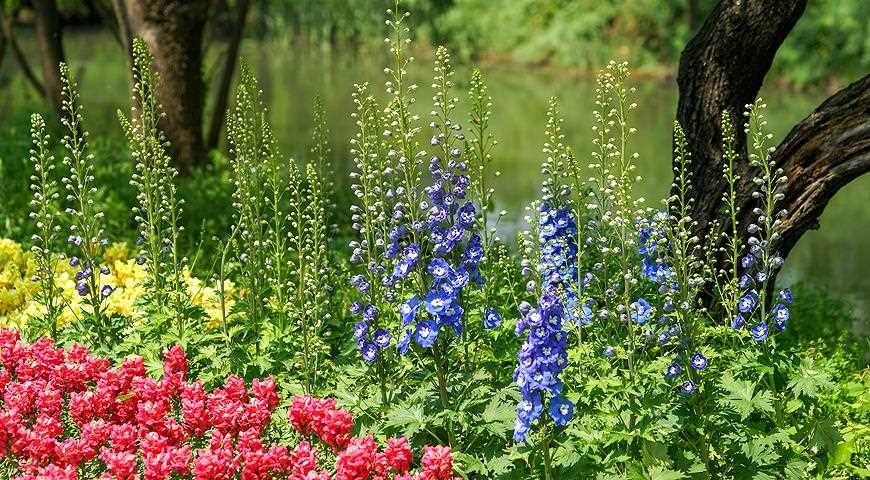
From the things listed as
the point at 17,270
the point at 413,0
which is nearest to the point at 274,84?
the point at 413,0

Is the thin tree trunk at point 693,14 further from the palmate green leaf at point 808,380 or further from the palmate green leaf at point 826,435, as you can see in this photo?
the palmate green leaf at point 826,435

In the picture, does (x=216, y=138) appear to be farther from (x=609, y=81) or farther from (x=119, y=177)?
(x=609, y=81)

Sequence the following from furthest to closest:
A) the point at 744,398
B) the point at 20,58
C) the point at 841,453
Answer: the point at 20,58 < the point at 841,453 < the point at 744,398

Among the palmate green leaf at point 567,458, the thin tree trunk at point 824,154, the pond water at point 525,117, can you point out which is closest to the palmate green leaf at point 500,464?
the palmate green leaf at point 567,458

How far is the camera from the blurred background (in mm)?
10555

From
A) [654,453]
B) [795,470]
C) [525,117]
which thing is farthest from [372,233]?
[525,117]

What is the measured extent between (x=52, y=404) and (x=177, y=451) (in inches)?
34.5

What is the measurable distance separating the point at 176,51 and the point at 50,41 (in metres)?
3.76

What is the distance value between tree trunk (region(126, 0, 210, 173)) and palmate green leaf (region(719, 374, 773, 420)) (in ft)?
22.1

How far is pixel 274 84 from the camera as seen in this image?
27.2 meters

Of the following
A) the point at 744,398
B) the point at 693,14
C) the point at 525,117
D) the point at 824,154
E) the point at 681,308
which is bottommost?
the point at 744,398

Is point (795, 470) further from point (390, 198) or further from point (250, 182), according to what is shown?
point (250, 182)

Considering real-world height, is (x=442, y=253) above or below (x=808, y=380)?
above

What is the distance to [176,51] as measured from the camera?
10352 mm
